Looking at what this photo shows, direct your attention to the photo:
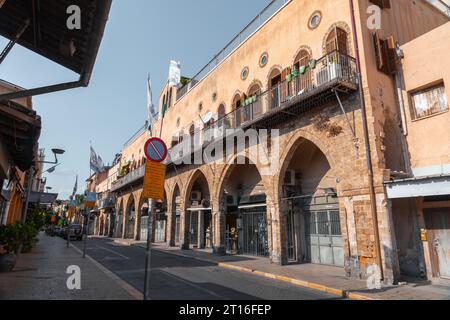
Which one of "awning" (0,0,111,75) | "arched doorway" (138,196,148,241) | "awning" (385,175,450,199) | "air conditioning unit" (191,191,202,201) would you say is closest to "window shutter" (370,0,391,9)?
"awning" (385,175,450,199)

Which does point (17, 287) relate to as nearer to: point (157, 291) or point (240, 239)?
point (157, 291)

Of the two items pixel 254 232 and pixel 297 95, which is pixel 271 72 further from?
pixel 254 232

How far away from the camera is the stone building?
10.3 metres

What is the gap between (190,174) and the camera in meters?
21.6

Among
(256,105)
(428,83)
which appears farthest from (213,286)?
(428,83)

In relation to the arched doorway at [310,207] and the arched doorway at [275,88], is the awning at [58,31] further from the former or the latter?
the arched doorway at [310,207]

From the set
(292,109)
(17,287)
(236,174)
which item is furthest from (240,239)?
(17,287)

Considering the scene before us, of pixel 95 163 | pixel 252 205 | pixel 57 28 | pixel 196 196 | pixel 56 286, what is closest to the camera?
pixel 57 28

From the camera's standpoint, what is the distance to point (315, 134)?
12.2 meters

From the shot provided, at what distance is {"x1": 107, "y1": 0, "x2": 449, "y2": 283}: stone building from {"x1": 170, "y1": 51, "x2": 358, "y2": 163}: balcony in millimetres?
52

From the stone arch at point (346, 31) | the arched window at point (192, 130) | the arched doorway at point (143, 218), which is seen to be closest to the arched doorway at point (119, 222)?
the arched doorway at point (143, 218)

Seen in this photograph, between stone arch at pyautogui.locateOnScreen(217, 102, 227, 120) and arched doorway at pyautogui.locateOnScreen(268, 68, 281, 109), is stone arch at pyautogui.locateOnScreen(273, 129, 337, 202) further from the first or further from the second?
stone arch at pyautogui.locateOnScreen(217, 102, 227, 120)

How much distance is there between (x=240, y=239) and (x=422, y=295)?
11.9 m

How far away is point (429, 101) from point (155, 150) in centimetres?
972
